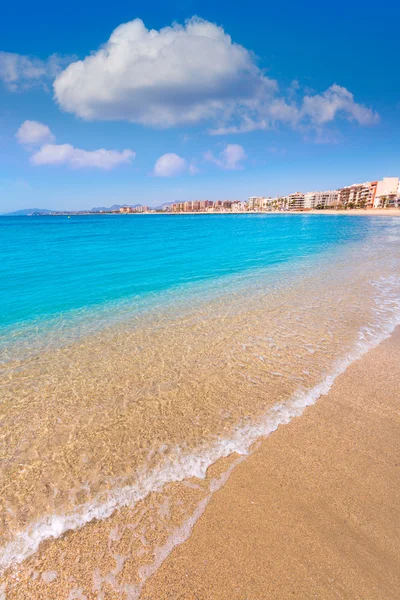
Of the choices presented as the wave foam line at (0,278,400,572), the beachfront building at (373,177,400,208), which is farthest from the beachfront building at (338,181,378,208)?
the wave foam line at (0,278,400,572)

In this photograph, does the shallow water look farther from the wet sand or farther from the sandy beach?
the wet sand

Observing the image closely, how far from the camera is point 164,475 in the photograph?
3.96 meters

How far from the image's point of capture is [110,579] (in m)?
2.79

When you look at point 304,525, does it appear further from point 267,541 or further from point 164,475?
point 164,475

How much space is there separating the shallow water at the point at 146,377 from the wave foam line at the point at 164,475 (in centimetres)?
2

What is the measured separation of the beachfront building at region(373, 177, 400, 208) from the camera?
148125 millimetres

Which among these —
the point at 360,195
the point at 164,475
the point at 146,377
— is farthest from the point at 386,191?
the point at 164,475

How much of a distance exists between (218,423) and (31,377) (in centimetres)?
452

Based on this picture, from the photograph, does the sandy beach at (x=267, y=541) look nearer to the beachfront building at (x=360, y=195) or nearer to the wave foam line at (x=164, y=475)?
the wave foam line at (x=164, y=475)

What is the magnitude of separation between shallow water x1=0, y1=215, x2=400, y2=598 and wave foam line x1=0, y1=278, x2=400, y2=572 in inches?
0.7

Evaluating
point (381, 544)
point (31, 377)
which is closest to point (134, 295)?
point (31, 377)

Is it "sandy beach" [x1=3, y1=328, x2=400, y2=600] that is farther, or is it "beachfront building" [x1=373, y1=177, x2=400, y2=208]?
"beachfront building" [x1=373, y1=177, x2=400, y2=208]

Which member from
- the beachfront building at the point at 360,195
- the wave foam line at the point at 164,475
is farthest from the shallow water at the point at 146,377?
the beachfront building at the point at 360,195

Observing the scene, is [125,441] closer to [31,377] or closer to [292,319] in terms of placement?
[31,377]
